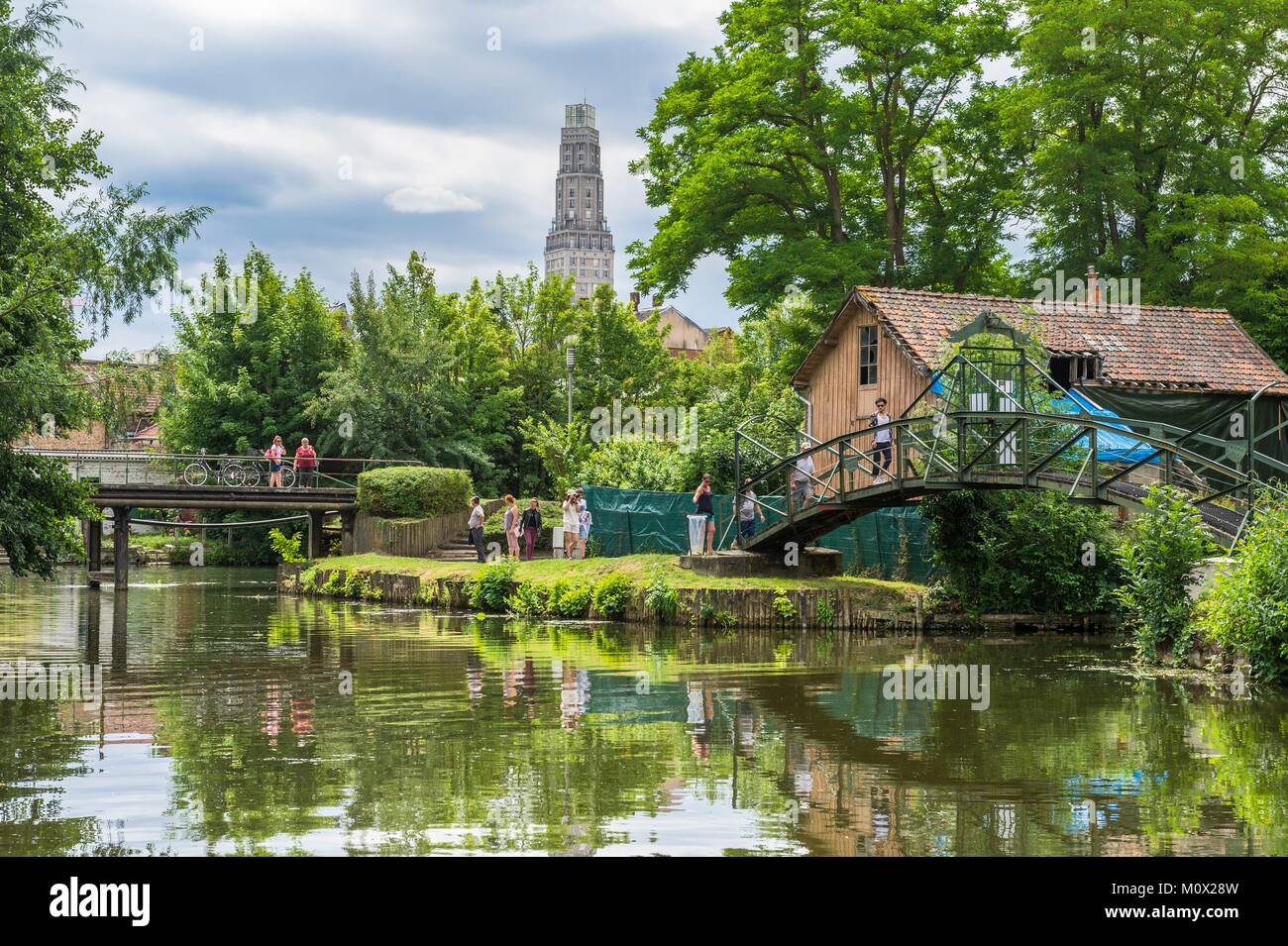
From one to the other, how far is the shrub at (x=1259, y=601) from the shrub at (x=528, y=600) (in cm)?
1434

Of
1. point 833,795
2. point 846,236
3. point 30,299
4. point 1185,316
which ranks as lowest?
point 833,795

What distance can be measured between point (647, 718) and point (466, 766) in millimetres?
3315

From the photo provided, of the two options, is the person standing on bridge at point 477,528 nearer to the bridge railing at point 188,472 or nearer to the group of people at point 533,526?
the group of people at point 533,526

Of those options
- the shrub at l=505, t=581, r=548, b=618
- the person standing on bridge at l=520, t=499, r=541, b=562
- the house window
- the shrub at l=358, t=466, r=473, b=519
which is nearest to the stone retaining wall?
the shrub at l=505, t=581, r=548, b=618

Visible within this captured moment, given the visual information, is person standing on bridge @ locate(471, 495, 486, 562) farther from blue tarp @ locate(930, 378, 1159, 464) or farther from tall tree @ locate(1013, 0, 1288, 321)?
tall tree @ locate(1013, 0, 1288, 321)

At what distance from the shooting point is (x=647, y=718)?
14.4 meters

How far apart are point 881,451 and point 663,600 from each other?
15.7 ft

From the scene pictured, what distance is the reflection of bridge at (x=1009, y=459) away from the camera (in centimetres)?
2089

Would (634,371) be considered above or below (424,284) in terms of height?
below

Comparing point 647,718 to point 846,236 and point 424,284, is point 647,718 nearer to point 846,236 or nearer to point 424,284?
point 846,236

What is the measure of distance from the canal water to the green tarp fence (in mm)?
5733

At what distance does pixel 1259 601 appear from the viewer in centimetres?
1639

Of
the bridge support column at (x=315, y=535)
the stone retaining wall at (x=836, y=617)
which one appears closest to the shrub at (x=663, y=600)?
the stone retaining wall at (x=836, y=617)
